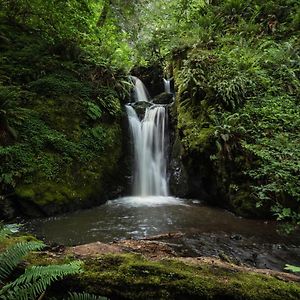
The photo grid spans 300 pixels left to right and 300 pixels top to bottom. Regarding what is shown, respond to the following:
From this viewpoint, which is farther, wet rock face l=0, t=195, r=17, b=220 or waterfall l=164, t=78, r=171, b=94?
waterfall l=164, t=78, r=171, b=94

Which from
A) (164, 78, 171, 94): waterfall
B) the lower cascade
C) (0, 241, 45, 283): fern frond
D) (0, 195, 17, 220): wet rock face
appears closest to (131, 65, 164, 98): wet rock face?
(164, 78, 171, 94): waterfall

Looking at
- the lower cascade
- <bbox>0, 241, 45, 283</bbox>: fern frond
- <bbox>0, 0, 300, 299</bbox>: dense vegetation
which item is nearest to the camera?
<bbox>0, 241, 45, 283</bbox>: fern frond

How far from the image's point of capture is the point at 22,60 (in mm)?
9359

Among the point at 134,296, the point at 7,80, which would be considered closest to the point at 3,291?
the point at 134,296

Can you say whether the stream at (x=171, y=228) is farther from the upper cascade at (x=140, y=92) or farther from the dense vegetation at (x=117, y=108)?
the upper cascade at (x=140, y=92)

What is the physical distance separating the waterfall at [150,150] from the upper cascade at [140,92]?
192cm

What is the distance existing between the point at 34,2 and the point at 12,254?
8.49 meters

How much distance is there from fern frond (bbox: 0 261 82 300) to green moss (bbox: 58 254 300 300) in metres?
0.27

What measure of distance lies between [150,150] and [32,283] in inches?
319

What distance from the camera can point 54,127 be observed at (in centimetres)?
831

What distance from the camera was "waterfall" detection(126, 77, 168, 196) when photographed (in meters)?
9.65

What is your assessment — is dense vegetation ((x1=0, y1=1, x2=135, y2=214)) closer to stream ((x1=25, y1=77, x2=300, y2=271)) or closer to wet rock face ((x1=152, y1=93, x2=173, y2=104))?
stream ((x1=25, y1=77, x2=300, y2=271))

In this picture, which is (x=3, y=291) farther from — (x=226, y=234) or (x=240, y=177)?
(x=240, y=177)

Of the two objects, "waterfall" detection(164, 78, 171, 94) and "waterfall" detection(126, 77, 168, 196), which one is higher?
"waterfall" detection(164, 78, 171, 94)
